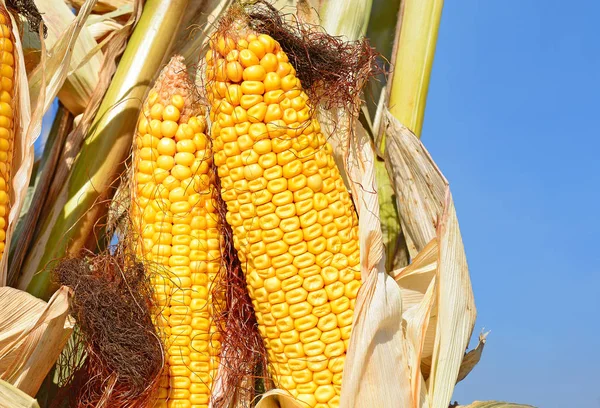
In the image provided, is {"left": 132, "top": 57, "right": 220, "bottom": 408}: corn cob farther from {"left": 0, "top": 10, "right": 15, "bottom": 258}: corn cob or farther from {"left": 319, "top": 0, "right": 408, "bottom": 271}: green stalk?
{"left": 319, "top": 0, "right": 408, "bottom": 271}: green stalk

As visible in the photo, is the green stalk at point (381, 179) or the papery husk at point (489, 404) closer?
the papery husk at point (489, 404)

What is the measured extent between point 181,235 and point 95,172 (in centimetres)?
45

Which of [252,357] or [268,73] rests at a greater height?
[268,73]

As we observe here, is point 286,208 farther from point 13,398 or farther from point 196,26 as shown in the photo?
point 196,26

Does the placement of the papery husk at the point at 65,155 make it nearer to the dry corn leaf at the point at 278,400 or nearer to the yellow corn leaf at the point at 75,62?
the yellow corn leaf at the point at 75,62

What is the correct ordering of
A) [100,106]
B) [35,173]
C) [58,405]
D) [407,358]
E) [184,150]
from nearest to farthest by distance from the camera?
[407,358] → [184,150] → [58,405] → [100,106] → [35,173]

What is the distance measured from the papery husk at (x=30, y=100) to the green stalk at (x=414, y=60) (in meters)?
0.90

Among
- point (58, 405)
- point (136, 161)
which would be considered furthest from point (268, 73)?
point (58, 405)

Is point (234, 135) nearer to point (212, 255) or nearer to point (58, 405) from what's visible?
point (212, 255)

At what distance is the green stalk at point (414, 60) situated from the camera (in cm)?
202

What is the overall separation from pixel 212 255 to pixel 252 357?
0.85ft

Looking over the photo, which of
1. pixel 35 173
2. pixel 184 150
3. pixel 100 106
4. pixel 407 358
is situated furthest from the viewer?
pixel 35 173

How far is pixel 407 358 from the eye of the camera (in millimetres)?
1385

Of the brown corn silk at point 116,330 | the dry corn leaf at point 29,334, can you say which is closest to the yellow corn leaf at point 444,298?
the brown corn silk at point 116,330
